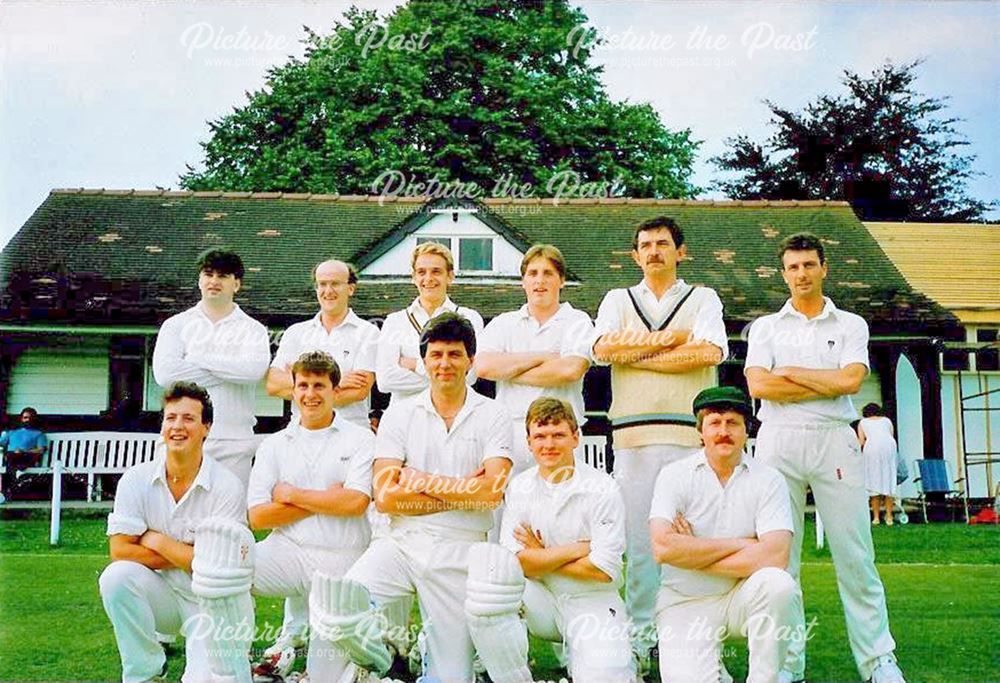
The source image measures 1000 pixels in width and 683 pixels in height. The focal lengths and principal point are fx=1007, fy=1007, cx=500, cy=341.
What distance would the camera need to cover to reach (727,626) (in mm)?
4359

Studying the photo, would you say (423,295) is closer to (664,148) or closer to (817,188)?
(664,148)

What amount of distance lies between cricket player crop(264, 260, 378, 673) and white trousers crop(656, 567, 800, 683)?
79.3 inches

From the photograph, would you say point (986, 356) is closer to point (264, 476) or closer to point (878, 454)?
point (878, 454)

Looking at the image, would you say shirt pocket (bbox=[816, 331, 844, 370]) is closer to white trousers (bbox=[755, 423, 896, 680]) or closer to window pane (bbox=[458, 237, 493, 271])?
white trousers (bbox=[755, 423, 896, 680])

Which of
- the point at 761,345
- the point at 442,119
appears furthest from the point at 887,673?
the point at 442,119

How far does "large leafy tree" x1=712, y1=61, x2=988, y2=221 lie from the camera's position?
24156 millimetres

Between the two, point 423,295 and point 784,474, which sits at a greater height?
point 423,295

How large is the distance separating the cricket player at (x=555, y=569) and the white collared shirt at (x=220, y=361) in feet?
5.64

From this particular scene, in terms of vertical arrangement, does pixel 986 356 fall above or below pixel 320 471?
above

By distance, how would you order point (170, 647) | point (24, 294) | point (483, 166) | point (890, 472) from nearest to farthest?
point (170, 647) → point (890, 472) → point (24, 294) → point (483, 166)

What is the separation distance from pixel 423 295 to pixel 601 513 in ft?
5.64

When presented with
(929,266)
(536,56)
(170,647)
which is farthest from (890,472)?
(536,56)

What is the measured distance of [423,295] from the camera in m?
5.53

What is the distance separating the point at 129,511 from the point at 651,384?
255 centimetres
